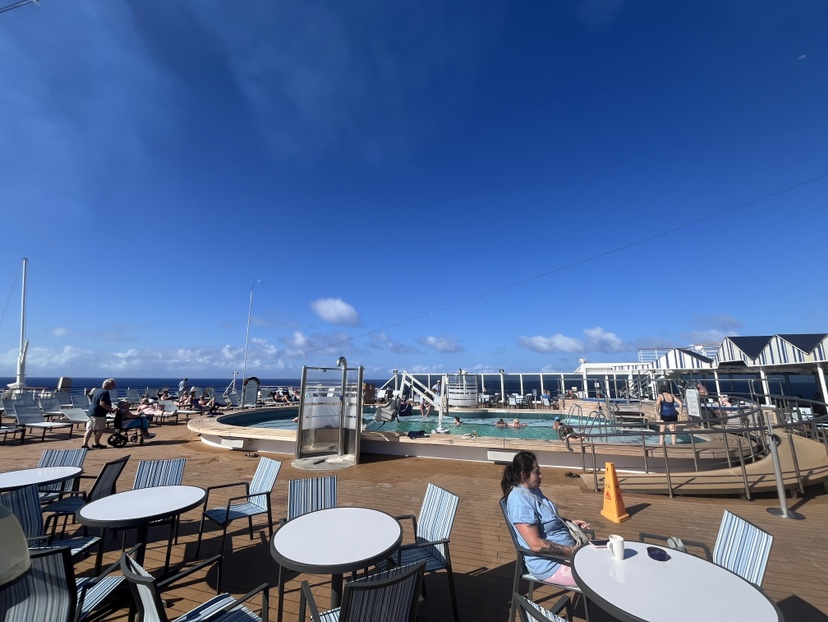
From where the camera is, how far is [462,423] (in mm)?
13141

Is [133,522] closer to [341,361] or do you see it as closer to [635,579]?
[635,579]

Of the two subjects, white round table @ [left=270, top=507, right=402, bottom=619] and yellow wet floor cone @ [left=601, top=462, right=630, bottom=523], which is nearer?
white round table @ [left=270, top=507, right=402, bottom=619]

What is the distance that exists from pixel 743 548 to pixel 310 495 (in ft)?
10.1

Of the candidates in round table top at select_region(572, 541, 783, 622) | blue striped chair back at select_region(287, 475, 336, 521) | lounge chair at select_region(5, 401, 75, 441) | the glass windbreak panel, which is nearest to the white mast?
lounge chair at select_region(5, 401, 75, 441)

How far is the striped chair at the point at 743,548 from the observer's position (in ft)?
7.05

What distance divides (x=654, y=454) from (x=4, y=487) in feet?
28.4

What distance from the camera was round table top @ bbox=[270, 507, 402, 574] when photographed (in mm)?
2029

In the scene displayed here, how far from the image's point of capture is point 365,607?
1.60 metres

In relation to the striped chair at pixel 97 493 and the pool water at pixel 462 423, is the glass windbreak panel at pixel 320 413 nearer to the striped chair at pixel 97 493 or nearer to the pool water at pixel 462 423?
the striped chair at pixel 97 493

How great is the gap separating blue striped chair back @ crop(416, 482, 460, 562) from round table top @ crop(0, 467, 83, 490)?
3.43m

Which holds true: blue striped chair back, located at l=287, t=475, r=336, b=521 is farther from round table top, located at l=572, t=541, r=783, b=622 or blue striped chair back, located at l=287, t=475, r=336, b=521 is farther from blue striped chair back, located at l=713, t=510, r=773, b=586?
blue striped chair back, located at l=713, t=510, r=773, b=586

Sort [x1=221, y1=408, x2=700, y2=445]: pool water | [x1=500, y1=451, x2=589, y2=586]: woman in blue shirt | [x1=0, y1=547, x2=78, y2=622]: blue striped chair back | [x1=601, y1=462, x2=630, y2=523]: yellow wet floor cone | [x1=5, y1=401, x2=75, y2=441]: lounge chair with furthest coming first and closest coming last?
[x1=221, y1=408, x2=700, y2=445]: pool water
[x1=5, y1=401, x2=75, y2=441]: lounge chair
[x1=601, y1=462, x2=630, y2=523]: yellow wet floor cone
[x1=500, y1=451, x2=589, y2=586]: woman in blue shirt
[x1=0, y1=547, x2=78, y2=622]: blue striped chair back

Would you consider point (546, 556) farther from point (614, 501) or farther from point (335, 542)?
point (614, 501)

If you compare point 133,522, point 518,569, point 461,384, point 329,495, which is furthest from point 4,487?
point 461,384
